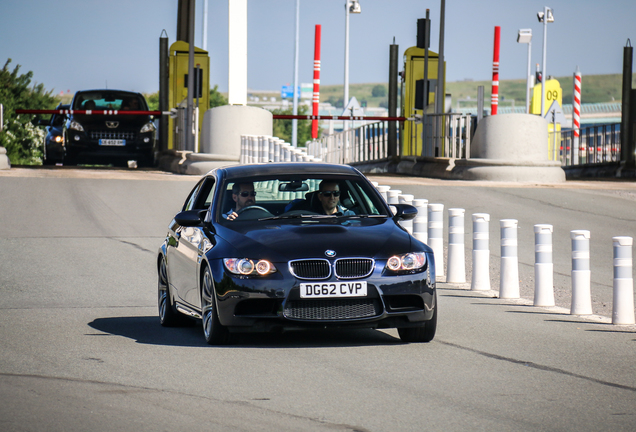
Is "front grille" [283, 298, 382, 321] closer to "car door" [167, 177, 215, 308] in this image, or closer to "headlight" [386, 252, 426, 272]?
"headlight" [386, 252, 426, 272]

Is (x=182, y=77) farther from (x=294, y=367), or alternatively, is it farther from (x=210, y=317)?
(x=294, y=367)

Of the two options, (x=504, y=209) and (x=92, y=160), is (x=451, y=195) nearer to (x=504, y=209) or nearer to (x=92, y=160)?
(x=504, y=209)

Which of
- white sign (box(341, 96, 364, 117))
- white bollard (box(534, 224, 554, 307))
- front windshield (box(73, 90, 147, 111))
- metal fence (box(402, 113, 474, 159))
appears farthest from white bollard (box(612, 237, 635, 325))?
white sign (box(341, 96, 364, 117))

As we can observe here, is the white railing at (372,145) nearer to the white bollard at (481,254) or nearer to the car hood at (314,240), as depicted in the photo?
the white bollard at (481,254)

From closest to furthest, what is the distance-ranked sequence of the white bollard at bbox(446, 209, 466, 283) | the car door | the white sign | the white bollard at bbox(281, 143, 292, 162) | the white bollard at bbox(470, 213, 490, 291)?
the car door < the white bollard at bbox(470, 213, 490, 291) < the white bollard at bbox(446, 209, 466, 283) < the white bollard at bbox(281, 143, 292, 162) < the white sign

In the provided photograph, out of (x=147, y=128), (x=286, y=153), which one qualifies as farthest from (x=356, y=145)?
(x=286, y=153)

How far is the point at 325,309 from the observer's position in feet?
25.5

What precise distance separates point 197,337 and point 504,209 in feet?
41.3

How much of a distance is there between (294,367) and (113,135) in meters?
22.2

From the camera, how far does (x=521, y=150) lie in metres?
26.0

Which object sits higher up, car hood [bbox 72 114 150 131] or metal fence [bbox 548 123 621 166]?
car hood [bbox 72 114 150 131]

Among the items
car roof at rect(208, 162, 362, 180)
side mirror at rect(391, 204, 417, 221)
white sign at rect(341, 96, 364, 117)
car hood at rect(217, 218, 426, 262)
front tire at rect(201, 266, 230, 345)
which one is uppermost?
white sign at rect(341, 96, 364, 117)

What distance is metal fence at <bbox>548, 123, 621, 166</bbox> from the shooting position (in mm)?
35594

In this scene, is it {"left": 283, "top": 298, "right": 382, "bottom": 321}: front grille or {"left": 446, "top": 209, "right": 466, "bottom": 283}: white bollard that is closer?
{"left": 283, "top": 298, "right": 382, "bottom": 321}: front grille
